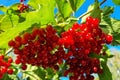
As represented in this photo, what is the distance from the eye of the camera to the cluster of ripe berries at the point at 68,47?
8.61 feet

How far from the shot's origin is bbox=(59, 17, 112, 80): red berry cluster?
2.61 m

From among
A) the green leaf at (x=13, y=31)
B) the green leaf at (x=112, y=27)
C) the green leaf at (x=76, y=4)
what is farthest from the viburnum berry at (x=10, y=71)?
the green leaf at (x=112, y=27)

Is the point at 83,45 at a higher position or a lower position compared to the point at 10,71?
higher

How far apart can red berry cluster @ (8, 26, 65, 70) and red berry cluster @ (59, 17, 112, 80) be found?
0.07m

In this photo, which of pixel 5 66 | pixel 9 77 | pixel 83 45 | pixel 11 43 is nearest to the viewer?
pixel 83 45

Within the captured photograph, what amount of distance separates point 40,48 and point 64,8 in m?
0.40

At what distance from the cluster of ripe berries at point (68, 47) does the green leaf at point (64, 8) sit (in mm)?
203

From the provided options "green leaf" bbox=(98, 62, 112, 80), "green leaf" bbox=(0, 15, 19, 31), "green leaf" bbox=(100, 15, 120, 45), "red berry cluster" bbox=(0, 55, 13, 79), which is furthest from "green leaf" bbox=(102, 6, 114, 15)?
"red berry cluster" bbox=(0, 55, 13, 79)

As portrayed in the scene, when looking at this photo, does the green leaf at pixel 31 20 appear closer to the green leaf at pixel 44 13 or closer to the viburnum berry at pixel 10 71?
the green leaf at pixel 44 13

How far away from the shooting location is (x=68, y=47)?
264cm

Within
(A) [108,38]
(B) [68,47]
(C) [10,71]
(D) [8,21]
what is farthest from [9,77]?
(A) [108,38]

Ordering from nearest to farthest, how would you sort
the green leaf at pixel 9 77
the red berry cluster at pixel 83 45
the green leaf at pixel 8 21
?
the red berry cluster at pixel 83 45 < the green leaf at pixel 8 21 < the green leaf at pixel 9 77

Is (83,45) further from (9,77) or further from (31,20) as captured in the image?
(9,77)

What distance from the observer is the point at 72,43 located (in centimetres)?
259
